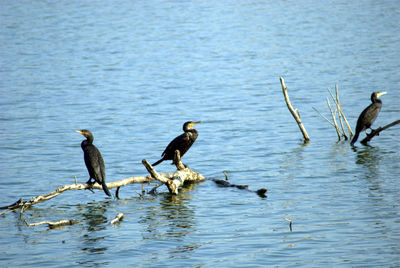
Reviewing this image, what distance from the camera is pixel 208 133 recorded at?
66.3 feet

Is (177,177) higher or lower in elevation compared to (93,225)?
higher

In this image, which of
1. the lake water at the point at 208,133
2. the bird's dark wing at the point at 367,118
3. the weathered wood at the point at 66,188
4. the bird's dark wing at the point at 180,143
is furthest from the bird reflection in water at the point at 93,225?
the bird's dark wing at the point at 367,118

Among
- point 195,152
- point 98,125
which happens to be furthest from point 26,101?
point 195,152

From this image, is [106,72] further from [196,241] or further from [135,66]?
[196,241]

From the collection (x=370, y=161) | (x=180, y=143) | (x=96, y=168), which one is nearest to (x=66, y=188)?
(x=96, y=168)

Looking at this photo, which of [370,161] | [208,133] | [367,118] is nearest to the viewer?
[370,161]

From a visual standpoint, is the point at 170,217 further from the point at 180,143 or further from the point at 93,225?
the point at 180,143

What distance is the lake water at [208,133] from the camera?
10.3m

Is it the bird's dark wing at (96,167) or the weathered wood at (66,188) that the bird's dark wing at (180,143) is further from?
the bird's dark wing at (96,167)

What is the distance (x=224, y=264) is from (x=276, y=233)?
145 cm

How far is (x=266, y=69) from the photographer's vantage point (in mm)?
30781

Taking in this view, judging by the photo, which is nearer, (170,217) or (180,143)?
(170,217)

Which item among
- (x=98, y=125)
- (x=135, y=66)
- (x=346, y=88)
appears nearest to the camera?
(x=98, y=125)

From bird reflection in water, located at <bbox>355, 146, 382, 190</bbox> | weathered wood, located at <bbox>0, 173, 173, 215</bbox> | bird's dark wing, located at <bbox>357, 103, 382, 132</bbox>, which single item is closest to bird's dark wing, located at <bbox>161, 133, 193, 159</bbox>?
weathered wood, located at <bbox>0, 173, 173, 215</bbox>
